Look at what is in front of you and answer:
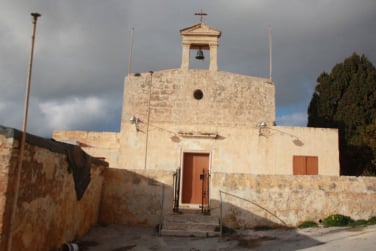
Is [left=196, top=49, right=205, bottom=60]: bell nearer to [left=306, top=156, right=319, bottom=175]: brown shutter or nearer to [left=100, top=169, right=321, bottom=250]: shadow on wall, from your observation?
[left=306, top=156, right=319, bottom=175]: brown shutter

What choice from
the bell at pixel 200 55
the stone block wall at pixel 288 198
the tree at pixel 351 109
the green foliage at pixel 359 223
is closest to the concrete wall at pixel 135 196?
the stone block wall at pixel 288 198

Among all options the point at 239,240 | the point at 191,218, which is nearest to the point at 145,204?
the point at 191,218

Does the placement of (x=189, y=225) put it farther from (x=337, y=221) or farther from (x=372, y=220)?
(x=372, y=220)

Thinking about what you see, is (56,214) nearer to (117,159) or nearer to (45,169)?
(45,169)

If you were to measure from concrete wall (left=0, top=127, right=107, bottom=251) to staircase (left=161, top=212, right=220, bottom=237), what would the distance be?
239cm

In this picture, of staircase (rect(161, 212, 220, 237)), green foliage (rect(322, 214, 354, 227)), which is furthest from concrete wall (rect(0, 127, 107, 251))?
green foliage (rect(322, 214, 354, 227))

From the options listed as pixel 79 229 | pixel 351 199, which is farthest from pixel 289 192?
pixel 79 229

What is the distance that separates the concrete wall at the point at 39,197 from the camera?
545cm

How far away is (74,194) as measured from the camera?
28.2 feet

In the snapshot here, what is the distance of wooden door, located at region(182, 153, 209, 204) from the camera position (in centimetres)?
1441

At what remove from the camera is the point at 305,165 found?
15.0 m

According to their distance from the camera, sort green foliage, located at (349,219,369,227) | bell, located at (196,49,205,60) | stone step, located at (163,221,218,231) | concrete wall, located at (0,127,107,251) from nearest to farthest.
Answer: concrete wall, located at (0,127,107,251)
stone step, located at (163,221,218,231)
green foliage, located at (349,219,369,227)
bell, located at (196,49,205,60)

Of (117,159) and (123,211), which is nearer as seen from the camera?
(123,211)

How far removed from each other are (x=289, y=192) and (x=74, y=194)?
6035 mm
